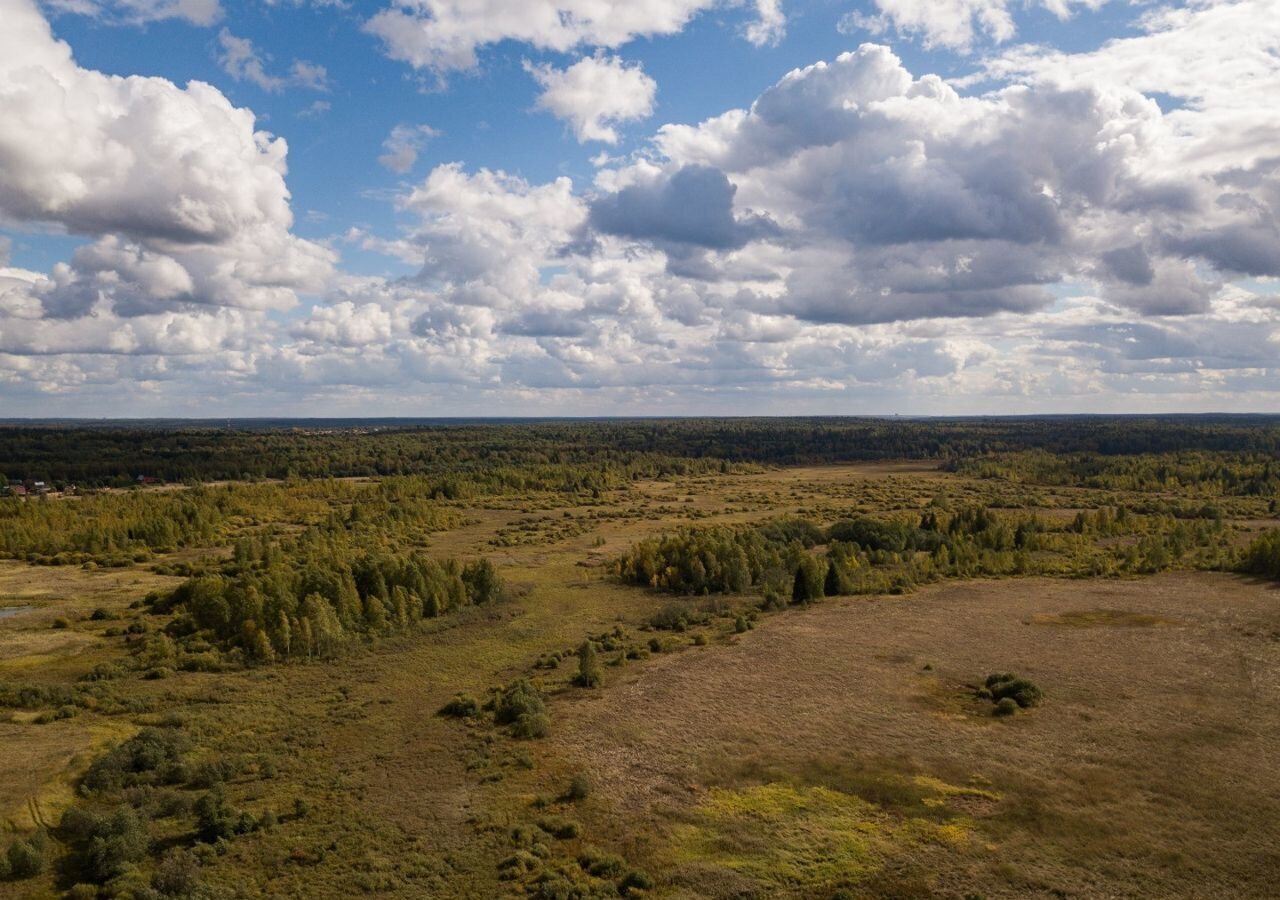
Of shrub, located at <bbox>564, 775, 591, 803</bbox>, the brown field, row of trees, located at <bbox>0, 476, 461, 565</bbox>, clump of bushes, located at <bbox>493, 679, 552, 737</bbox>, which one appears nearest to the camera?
the brown field

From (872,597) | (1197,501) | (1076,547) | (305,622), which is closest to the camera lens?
(305,622)

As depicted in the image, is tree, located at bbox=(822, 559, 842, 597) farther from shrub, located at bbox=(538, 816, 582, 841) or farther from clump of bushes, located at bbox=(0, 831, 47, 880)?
clump of bushes, located at bbox=(0, 831, 47, 880)

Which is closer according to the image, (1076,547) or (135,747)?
(135,747)

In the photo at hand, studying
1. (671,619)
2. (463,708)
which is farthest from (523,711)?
(671,619)

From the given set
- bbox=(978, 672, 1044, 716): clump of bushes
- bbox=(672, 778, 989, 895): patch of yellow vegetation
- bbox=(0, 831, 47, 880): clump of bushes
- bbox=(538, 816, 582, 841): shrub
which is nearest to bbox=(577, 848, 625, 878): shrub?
bbox=(538, 816, 582, 841): shrub

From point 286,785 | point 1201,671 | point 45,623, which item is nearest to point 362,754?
point 286,785

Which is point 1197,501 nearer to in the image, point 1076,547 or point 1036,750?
point 1076,547

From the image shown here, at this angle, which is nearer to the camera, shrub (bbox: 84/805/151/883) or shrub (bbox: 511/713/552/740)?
shrub (bbox: 84/805/151/883)

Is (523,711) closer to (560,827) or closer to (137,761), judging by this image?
(560,827)
